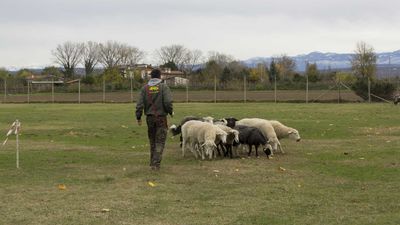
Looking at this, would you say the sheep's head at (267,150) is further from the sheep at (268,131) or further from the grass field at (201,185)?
the sheep at (268,131)

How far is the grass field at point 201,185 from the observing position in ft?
27.9

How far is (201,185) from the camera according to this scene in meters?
11.2

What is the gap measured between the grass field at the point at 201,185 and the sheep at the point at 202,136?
435 millimetres

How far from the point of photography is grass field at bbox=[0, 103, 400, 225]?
852 cm

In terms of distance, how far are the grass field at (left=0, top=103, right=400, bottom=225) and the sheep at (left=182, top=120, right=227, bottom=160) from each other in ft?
1.43

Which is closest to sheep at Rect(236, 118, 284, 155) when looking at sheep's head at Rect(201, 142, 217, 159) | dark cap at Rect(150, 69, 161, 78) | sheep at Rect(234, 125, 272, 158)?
sheep at Rect(234, 125, 272, 158)

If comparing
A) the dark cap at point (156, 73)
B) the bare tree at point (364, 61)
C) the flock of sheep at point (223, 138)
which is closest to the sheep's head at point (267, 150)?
the flock of sheep at point (223, 138)

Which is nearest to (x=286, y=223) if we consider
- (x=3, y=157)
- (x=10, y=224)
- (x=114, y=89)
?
(x=10, y=224)

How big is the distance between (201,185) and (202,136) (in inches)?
152

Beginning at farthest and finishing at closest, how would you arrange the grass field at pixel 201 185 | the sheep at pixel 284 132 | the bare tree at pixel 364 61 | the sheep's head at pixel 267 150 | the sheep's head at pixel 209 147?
the bare tree at pixel 364 61 < the sheep at pixel 284 132 < the sheep's head at pixel 267 150 < the sheep's head at pixel 209 147 < the grass field at pixel 201 185

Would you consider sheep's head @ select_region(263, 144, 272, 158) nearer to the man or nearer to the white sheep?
the white sheep

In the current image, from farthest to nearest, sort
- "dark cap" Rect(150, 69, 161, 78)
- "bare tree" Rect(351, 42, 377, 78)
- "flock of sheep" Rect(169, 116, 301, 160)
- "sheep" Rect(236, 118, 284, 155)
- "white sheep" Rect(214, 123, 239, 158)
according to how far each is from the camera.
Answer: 1. "bare tree" Rect(351, 42, 377, 78)
2. "sheep" Rect(236, 118, 284, 155)
3. "white sheep" Rect(214, 123, 239, 158)
4. "flock of sheep" Rect(169, 116, 301, 160)
5. "dark cap" Rect(150, 69, 161, 78)

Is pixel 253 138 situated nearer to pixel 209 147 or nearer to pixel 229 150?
pixel 229 150

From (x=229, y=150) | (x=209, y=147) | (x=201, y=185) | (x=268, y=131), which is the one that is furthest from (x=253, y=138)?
(x=201, y=185)
